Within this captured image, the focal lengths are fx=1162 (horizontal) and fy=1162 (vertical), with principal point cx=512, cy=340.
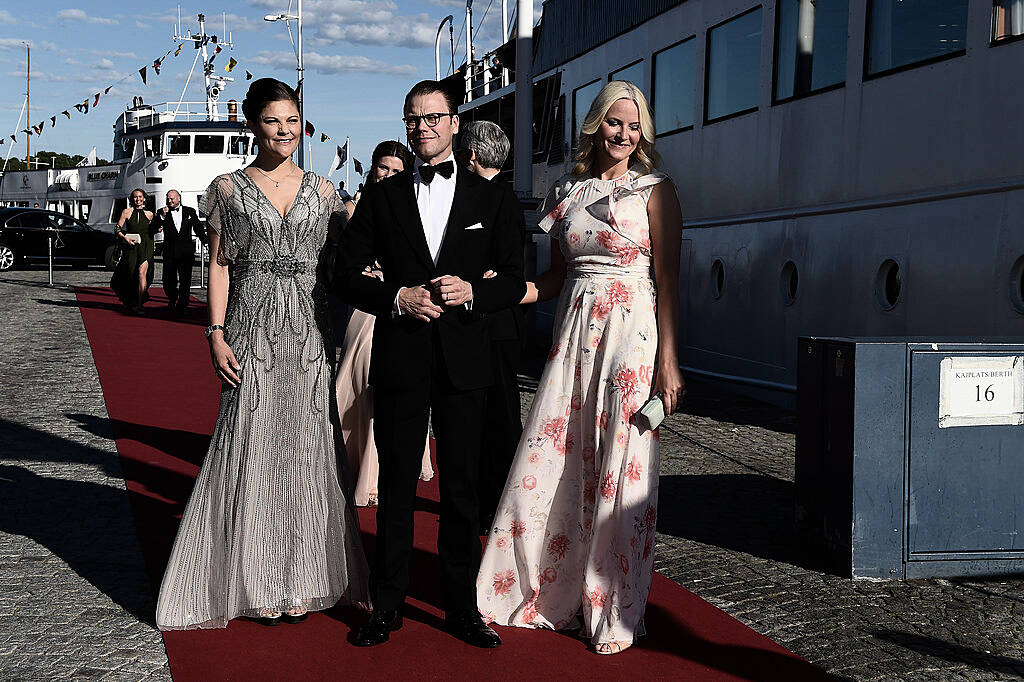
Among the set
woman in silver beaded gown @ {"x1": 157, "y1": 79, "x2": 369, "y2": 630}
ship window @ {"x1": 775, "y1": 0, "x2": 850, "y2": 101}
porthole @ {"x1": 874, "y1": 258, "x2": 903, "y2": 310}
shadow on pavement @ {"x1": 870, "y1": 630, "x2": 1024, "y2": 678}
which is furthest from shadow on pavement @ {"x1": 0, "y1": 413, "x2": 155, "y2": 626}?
ship window @ {"x1": 775, "y1": 0, "x2": 850, "y2": 101}

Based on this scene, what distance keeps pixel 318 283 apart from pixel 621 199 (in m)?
1.22

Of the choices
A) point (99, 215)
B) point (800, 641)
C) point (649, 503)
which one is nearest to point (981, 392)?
point (800, 641)

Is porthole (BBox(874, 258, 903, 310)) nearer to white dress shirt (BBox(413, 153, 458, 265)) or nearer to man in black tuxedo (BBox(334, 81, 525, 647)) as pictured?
man in black tuxedo (BBox(334, 81, 525, 647))

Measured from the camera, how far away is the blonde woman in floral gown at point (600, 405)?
420 cm

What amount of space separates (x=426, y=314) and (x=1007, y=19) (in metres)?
6.92

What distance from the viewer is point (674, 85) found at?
15.4 m

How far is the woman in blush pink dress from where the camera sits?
6.52m

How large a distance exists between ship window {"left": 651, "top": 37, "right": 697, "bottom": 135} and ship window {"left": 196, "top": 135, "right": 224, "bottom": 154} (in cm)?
2874

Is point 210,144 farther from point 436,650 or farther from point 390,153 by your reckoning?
point 436,650

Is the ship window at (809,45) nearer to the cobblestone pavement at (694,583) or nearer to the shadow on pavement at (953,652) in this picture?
the cobblestone pavement at (694,583)

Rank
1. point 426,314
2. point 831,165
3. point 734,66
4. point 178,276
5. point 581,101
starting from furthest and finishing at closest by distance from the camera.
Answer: point 178,276 → point 581,101 → point 734,66 → point 831,165 → point 426,314

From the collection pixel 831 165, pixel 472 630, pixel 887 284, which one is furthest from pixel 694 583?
pixel 831 165

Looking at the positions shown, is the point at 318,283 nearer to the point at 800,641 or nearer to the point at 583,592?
the point at 583,592

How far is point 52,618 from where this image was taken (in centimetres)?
452
